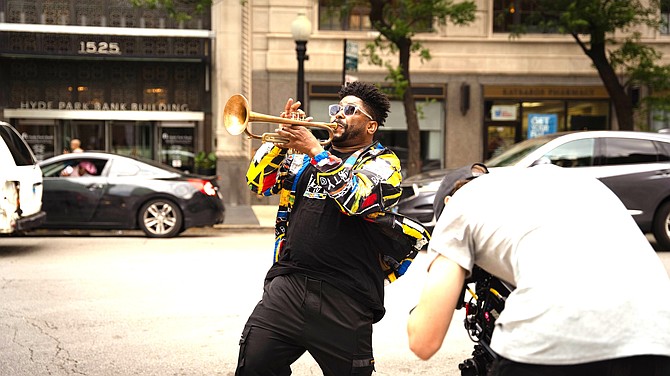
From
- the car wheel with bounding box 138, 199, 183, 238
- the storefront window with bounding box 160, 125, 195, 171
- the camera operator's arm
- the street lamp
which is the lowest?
the car wheel with bounding box 138, 199, 183, 238

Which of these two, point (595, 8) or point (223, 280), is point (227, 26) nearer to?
point (595, 8)

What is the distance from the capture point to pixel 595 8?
16844mm

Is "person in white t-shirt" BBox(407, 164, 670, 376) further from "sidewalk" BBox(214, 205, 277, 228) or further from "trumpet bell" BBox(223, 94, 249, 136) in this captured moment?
"sidewalk" BBox(214, 205, 277, 228)

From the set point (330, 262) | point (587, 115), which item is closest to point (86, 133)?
point (587, 115)

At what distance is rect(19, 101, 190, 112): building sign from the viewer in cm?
2095

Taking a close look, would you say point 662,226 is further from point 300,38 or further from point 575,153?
point 300,38

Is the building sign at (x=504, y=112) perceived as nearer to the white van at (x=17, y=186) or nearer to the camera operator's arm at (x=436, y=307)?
the white van at (x=17, y=186)

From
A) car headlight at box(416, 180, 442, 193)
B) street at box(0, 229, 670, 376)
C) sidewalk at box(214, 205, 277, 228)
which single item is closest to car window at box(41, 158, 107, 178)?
street at box(0, 229, 670, 376)

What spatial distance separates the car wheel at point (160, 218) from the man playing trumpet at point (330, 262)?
985 cm

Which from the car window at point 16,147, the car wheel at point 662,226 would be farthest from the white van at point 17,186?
the car wheel at point 662,226

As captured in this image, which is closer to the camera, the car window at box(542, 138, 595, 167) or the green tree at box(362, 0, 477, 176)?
the car window at box(542, 138, 595, 167)

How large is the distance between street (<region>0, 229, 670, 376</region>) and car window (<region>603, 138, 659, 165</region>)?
59.2 inches

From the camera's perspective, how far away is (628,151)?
39.8 feet

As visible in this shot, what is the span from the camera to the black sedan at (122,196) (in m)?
13.0
